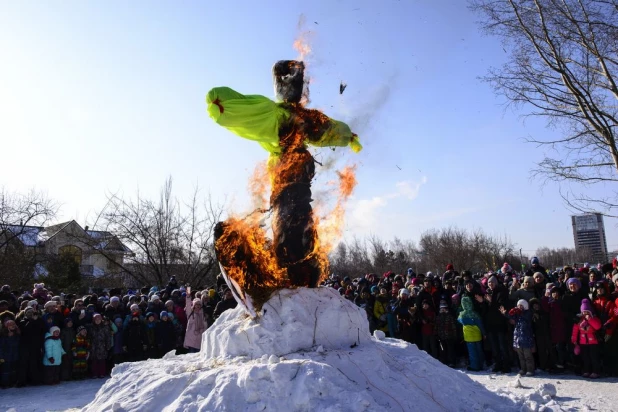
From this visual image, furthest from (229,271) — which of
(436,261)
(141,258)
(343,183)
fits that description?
(436,261)

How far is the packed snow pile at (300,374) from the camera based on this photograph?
4457 millimetres

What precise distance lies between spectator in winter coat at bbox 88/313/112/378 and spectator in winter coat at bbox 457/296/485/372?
27.3 feet

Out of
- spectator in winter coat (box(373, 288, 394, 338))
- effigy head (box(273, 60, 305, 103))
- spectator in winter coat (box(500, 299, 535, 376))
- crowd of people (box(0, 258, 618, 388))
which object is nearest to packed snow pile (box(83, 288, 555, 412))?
effigy head (box(273, 60, 305, 103))

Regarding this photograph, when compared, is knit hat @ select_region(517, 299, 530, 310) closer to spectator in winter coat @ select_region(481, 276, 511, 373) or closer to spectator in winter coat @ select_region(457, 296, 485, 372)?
spectator in winter coat @ select_region(481, 276, 511, 373)

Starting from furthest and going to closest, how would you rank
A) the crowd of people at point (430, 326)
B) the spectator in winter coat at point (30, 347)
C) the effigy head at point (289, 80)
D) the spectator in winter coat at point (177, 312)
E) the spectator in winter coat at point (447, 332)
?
the spectator in winter coat at point (177, 312) → the spectator in winter coat at point (447, 332) → the spectator in winter coat at point (30, 347) → the crowd of people at point (430, 326) → the effigy head at point (289, 80)

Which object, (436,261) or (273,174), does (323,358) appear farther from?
(436,261)

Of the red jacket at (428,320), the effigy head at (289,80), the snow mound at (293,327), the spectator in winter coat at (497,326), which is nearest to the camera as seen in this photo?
the snow mound at (293,327)

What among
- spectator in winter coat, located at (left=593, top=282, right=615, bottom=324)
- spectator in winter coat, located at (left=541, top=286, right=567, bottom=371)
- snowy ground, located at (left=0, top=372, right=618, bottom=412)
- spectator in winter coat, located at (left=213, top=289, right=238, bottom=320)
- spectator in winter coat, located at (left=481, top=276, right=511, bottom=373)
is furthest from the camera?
spectator in winter coat, located at (left=213, top=289, right=238, bottom=320)

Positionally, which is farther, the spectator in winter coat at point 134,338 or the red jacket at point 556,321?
the spectator in winter coat at point 134,338

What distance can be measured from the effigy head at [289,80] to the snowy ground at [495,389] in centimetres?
497

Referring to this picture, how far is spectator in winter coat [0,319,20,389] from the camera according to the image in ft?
32.7

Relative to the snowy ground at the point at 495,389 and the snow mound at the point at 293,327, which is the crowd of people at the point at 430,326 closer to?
the snowy ground at the point at 495,389

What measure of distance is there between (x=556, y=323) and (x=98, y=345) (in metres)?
10.2

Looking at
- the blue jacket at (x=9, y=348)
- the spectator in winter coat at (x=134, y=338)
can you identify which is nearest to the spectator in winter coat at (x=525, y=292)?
the spectator in winter coat at (x=134, y=338)
